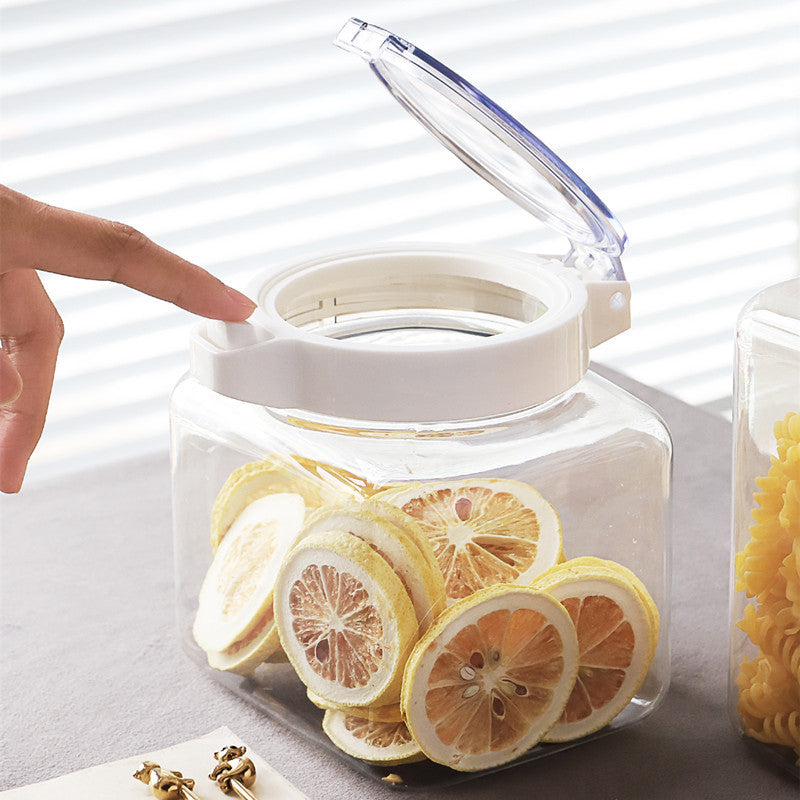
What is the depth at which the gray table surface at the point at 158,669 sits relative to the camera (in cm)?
62

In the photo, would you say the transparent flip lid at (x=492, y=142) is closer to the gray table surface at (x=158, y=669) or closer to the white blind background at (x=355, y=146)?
the gray table surface at (x=158, y=669)

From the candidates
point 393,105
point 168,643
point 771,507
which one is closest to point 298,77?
point 393,105

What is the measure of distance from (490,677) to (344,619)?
0.08 m

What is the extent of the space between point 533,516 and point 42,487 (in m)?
0.46

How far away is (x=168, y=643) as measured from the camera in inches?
29.5

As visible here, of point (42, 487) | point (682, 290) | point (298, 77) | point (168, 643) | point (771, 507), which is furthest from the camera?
point (682, 290)

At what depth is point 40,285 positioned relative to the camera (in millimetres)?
662

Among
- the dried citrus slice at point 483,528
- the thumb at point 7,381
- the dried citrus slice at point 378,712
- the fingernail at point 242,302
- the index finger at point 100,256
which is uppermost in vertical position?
the index finger at point 100,256

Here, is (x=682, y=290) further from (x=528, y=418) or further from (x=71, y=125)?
(x=528, y=418)

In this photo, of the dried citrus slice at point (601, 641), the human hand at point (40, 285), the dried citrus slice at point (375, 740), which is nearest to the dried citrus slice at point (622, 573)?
the dried citrus slice at point (601, 641)

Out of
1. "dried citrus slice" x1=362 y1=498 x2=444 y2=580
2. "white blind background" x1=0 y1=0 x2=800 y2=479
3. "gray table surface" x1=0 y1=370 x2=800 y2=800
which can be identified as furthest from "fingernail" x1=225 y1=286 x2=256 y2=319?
"white blind background" x1=0 y1=0 x2=800 y2=479

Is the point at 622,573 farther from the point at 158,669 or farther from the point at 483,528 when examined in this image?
the point at 158,669

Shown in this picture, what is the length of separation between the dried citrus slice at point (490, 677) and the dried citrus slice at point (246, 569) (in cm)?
10

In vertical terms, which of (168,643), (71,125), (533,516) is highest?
(71,125)
